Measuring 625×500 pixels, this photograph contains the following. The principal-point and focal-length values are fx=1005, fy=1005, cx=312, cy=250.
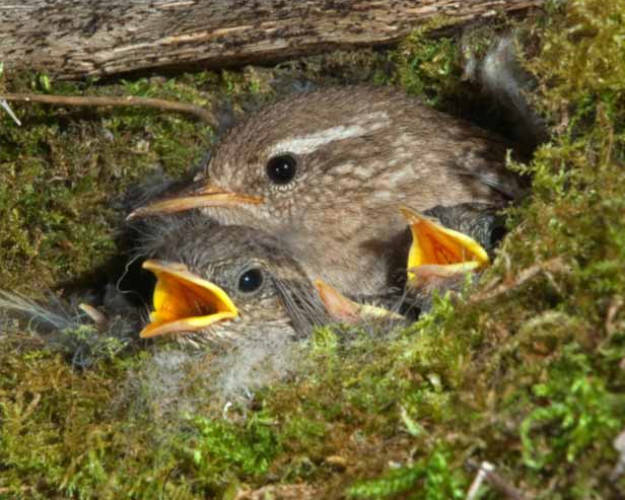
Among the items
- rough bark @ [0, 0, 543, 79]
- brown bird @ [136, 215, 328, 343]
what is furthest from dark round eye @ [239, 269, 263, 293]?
rough bark @ [0, 0, 543, 79]

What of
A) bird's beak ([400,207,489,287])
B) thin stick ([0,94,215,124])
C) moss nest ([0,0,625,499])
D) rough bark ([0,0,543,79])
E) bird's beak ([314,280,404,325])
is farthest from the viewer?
thin stick ([0,94,215,124])

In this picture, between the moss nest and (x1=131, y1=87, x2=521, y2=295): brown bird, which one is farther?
(x1=131, y1=87, x2=521, y2=295): brown bird

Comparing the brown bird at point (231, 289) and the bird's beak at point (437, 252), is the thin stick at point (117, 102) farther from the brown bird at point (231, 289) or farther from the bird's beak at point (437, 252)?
the bird's beak at point (437, 252)

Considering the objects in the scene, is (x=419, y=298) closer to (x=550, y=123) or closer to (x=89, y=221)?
(x=550, y=123)

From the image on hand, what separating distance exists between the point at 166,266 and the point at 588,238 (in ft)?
4.20

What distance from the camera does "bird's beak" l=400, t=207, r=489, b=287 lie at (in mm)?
2785

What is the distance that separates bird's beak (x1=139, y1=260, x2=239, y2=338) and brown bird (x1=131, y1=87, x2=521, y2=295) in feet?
1.23

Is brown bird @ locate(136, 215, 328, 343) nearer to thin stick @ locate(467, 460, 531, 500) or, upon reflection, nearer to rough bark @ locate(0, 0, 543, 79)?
rough bark @ locate(0, 0, 543, 79)

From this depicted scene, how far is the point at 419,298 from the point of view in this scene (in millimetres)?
2926

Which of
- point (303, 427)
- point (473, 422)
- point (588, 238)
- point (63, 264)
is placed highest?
point (588, 238)

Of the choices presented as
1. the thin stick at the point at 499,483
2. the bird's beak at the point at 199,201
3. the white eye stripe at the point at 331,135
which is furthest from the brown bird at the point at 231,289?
the thin stick at the point at 499,483

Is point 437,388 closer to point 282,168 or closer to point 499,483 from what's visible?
point 499,483

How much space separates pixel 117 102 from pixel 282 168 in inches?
25.4

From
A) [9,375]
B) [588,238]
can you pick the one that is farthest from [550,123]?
[9,375]
